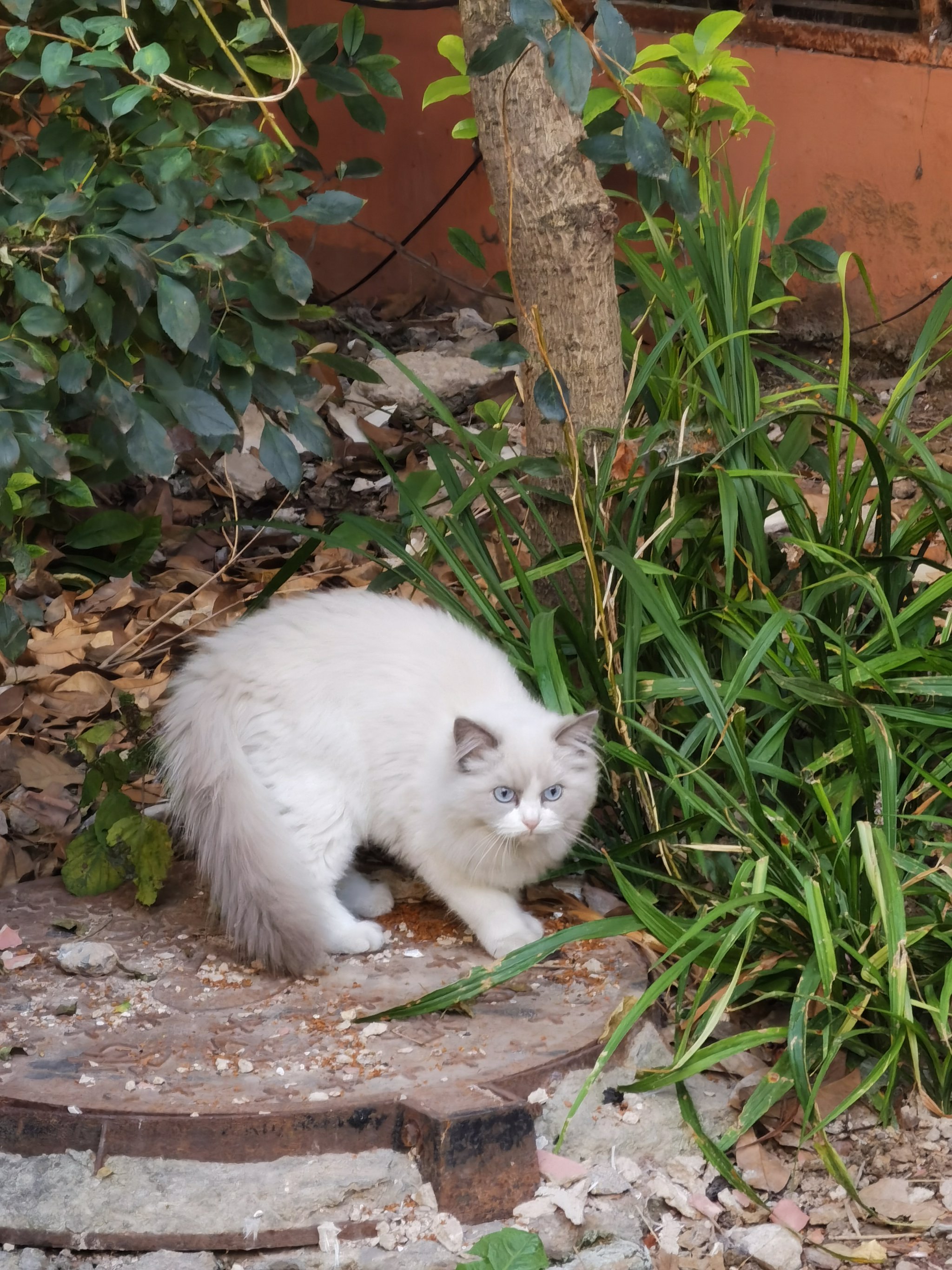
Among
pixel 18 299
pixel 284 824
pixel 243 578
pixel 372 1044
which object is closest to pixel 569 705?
pixel 284 824

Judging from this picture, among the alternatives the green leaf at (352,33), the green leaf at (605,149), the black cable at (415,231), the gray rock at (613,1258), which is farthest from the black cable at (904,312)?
the gray rock at (613,1258)

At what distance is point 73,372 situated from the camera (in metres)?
2.39

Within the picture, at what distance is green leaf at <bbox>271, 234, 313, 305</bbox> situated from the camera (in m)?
2.59

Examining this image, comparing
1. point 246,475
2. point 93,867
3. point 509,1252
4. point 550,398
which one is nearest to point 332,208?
point 550,398

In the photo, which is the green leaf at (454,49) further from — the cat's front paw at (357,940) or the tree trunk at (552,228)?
the cat's front paw at (357,940)

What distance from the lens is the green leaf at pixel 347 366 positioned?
10.3ft

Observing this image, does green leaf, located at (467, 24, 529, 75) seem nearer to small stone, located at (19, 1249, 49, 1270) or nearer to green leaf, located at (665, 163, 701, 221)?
green leaf, located at (665, 163, 701, 221)

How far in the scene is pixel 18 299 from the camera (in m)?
2.51

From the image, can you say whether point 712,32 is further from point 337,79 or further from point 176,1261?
point 176,1261

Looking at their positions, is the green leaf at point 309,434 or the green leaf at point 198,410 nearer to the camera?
the green leaf at point 198,410

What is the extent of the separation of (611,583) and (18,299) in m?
1.43

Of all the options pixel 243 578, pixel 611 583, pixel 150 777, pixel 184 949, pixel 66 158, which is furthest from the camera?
pixel 243 578

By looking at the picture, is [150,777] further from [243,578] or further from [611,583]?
[611,583]

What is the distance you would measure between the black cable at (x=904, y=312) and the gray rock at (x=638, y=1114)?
A: 305 centimetres
